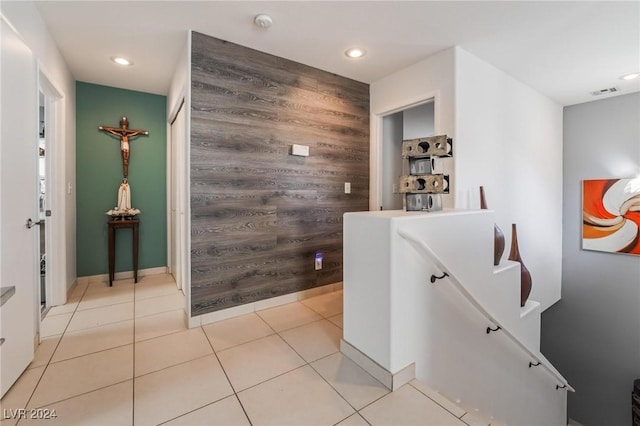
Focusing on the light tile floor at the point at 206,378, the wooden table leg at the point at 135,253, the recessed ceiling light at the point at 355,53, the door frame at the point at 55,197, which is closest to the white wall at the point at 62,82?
the door frame at the point at 55,197

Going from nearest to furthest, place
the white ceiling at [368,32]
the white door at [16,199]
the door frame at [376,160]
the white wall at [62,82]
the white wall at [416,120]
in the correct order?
the white door at [16,199] < the white wall at [62,82] < the white ceiling at [368,32] < the door frame at [376,160] < the white wall at [416,120]

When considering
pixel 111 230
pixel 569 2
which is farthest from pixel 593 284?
pixel 111 230

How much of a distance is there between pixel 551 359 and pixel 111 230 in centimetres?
671

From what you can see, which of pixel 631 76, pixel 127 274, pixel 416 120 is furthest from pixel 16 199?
pixel 631 76

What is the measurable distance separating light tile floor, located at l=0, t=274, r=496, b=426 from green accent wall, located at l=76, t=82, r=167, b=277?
1.18 m

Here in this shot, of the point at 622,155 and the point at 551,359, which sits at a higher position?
the point at 622,155

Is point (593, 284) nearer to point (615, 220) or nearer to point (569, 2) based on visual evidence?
point (615, 220)

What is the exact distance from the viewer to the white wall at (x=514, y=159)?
8.97 feet

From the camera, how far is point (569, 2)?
2.01m

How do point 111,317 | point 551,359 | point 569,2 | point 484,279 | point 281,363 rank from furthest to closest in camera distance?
point 551,359 < point 111,317 < point 484,279 < point 569,2 < point 281,363

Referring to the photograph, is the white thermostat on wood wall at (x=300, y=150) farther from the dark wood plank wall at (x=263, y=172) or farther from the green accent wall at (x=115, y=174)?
the green accent wall at (x=115, y=174)

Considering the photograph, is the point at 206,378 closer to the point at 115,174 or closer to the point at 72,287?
the point at 72,287

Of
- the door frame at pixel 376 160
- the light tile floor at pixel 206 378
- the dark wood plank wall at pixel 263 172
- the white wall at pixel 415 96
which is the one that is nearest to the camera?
the light tile floor at pixel 206 378

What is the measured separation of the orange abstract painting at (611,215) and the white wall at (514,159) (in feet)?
1.07
